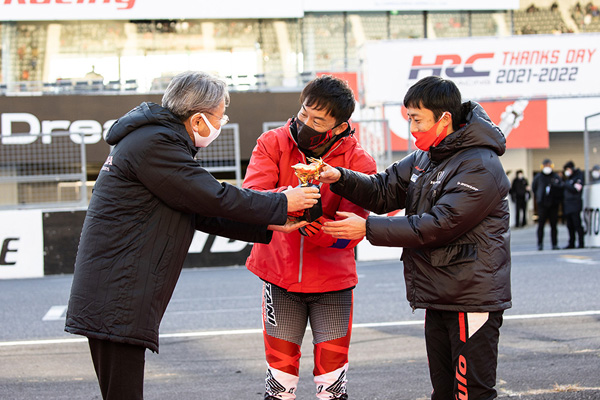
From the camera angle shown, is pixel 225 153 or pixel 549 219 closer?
pixel 225 153

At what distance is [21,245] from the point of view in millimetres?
13367

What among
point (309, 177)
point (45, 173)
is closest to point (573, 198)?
point (45, 173)

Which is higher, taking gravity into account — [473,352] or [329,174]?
[329,174]

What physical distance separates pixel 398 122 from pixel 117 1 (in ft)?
38.0

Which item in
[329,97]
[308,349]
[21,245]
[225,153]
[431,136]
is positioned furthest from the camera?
[225,153]

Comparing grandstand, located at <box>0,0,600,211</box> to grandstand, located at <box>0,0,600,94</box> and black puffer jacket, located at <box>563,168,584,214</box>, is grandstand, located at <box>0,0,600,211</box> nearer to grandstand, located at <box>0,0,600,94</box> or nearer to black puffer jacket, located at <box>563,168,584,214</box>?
grandstand, located at <box>0,0,600,94</box>

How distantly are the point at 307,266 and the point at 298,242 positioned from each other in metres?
0.15

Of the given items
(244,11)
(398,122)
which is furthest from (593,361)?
(244,11)

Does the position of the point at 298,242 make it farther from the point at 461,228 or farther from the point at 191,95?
the point at 191,95

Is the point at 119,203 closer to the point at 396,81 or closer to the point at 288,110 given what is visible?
the point at 396,81

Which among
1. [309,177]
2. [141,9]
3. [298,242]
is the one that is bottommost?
[298,242]

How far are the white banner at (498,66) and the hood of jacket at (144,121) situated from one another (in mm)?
13479

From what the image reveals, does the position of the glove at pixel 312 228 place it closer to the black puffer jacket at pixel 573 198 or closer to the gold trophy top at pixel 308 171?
the gold trophy top at pixel 308 171

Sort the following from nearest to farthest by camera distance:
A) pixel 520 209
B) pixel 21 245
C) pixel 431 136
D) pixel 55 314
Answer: pixel 431 136
pixel 55 314
pixel 21 245
pixel 520 209
